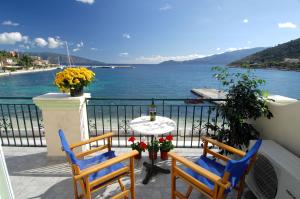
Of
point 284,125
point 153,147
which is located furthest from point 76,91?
point 284,125

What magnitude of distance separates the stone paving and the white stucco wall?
2.46 feet

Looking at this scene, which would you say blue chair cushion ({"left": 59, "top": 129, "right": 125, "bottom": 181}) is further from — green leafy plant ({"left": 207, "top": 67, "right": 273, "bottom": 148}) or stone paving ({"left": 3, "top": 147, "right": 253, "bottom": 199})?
green leafy plant ({"left": 207, "top": 67, "right": 273, "bottom": 148})

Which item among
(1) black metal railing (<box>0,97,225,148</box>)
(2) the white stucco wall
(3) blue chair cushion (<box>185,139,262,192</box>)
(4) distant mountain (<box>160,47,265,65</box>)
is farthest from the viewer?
(4) distant mountain (<box>160,47,265,65</box>)

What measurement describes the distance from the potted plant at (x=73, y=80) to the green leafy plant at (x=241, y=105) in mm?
1856

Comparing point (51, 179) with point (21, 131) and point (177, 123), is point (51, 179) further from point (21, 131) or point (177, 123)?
point (21, 131)

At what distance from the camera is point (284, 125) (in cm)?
189

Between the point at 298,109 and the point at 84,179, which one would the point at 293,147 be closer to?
the point at 298,109

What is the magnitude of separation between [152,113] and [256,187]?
57.7 inches

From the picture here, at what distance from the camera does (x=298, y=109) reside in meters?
1.71

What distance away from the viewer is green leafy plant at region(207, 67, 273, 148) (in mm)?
2012

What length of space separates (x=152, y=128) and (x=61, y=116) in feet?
4.83

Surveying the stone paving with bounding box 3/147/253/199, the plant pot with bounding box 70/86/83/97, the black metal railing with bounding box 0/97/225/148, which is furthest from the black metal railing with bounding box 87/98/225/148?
the stone paving with bounding box 3/147/253/199

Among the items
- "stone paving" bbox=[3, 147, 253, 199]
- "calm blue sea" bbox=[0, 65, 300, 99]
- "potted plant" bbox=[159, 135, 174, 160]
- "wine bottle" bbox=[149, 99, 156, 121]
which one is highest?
"wine bottle" bbox=[149, 99, 156, 121]

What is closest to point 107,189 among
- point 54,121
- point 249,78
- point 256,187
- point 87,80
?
point 54,121
